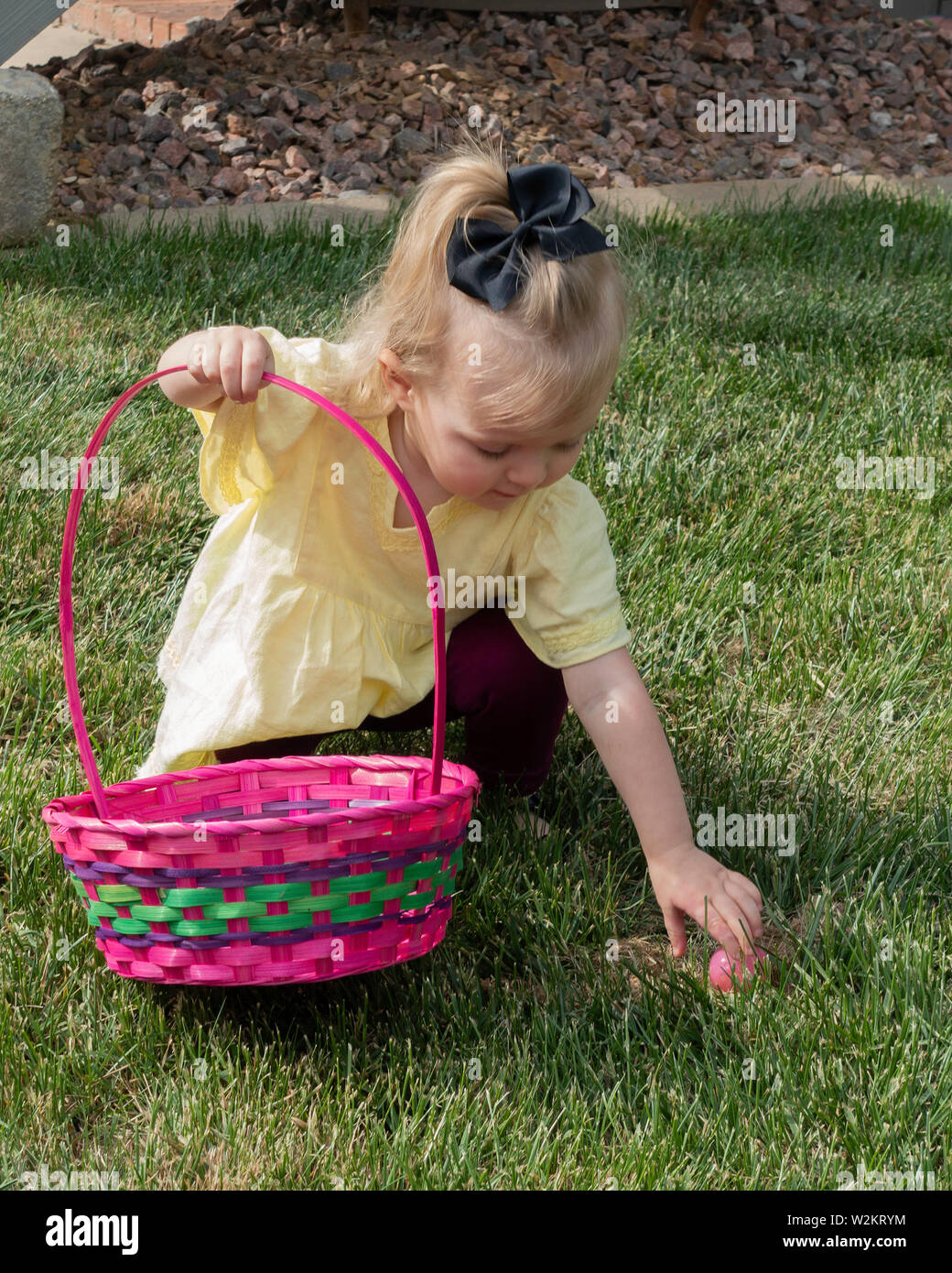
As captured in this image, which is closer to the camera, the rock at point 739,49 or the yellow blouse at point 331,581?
the yellow blouse at point 331,581

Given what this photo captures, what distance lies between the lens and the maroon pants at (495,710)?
2.16 m

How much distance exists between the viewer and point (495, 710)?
218 cm

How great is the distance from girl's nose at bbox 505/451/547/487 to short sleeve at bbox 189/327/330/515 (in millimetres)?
355

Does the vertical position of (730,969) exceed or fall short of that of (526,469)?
it falls short

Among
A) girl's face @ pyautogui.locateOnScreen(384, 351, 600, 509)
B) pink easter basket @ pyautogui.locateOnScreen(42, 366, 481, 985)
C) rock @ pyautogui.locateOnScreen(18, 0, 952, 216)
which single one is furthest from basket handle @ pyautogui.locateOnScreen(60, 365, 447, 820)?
rock @ pyautogui.locateOnScreen(18, 0, 952, 216)

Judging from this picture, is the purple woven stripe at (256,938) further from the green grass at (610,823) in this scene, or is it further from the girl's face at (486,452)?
the girl's face at (486,452)

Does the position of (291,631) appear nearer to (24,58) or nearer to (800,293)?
(800,293)

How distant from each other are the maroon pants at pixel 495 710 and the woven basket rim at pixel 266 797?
9 centimetres

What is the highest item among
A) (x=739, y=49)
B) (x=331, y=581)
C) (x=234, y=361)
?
(x=739, y=49)

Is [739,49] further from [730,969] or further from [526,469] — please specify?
[730,969]

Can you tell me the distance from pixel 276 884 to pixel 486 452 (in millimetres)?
644

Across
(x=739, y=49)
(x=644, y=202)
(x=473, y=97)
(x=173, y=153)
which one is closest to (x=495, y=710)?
(x=644, y=202)

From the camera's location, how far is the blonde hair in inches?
68.2

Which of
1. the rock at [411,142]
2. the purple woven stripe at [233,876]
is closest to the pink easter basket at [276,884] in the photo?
the purple woven stripe at [233,876]
